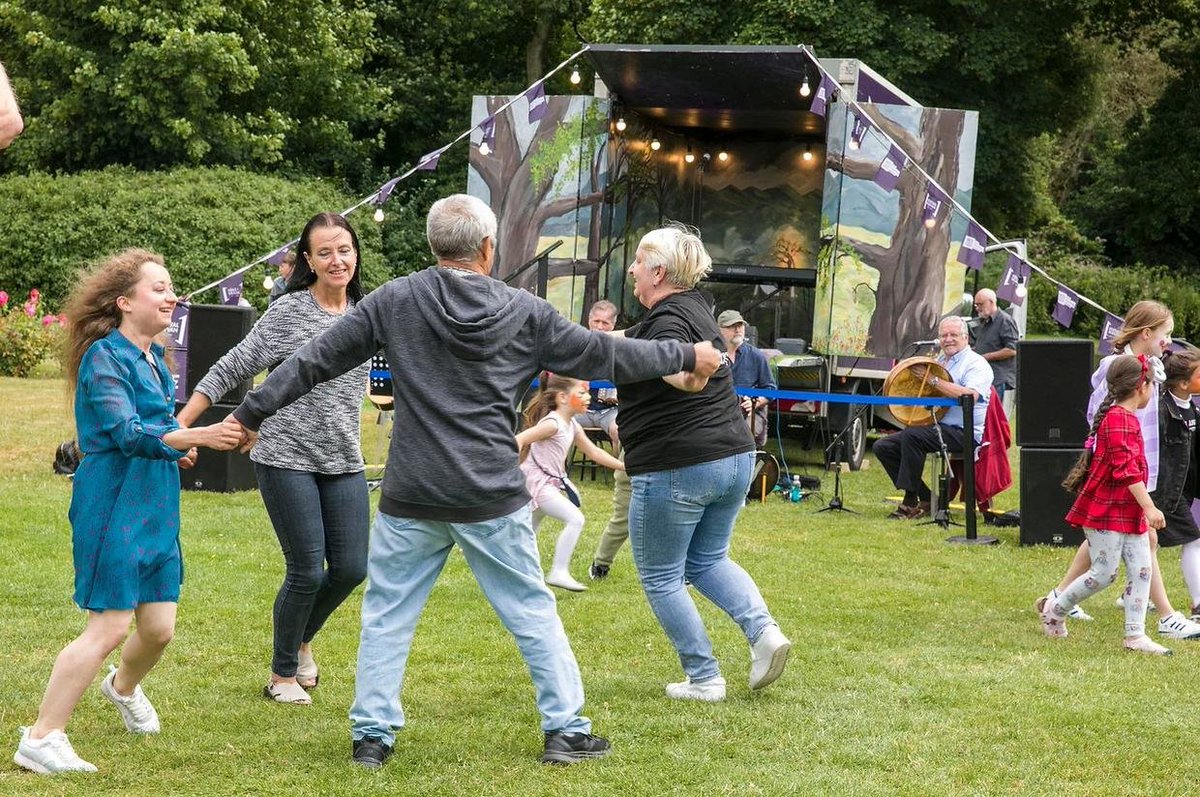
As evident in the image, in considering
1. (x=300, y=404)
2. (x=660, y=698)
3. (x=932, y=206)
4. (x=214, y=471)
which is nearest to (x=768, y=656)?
(x=660, y=698)

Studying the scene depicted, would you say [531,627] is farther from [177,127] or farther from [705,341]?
[177,127]

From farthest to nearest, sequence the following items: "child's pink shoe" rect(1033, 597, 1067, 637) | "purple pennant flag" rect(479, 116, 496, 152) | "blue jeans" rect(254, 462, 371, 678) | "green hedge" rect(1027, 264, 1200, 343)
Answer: "green hedge" rect(1027, 264, 1200, 343), "purple pennant flag" rect(479, 116, 496, 152), "child's pink shoe" rect(1033, 597, 1067, 637), "blue jeans" rect(254, 462, 371, 678)

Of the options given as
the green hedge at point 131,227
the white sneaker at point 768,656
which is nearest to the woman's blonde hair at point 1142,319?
the white sneaker at point 768,656

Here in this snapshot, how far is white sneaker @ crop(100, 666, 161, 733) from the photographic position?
487 centimetres

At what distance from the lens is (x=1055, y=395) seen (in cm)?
977

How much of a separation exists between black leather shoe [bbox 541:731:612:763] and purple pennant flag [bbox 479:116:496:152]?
10669 millimetres

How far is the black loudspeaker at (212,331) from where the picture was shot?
1067 cm

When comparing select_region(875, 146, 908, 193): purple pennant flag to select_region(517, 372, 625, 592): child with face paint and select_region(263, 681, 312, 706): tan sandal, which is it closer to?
select_region(517, 372, 625, 592): child with face paint

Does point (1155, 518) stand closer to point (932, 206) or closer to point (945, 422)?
point (945, 422)

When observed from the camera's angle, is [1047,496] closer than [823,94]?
Yes

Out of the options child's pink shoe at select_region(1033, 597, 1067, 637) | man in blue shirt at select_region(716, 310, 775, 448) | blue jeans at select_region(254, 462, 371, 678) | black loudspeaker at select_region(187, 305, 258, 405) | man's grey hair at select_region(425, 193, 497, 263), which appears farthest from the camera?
man in blue shirt at select_region(716, 310, 775, 448)

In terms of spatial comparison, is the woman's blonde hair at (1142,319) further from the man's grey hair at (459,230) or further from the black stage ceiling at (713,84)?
the black stage ceiling at (713,84)

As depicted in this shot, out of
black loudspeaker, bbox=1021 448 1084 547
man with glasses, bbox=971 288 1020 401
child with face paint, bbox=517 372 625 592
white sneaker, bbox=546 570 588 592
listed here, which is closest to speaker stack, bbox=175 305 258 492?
child with face paint, bbox=517 372 625 592

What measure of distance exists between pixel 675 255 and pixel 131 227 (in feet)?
68.4
